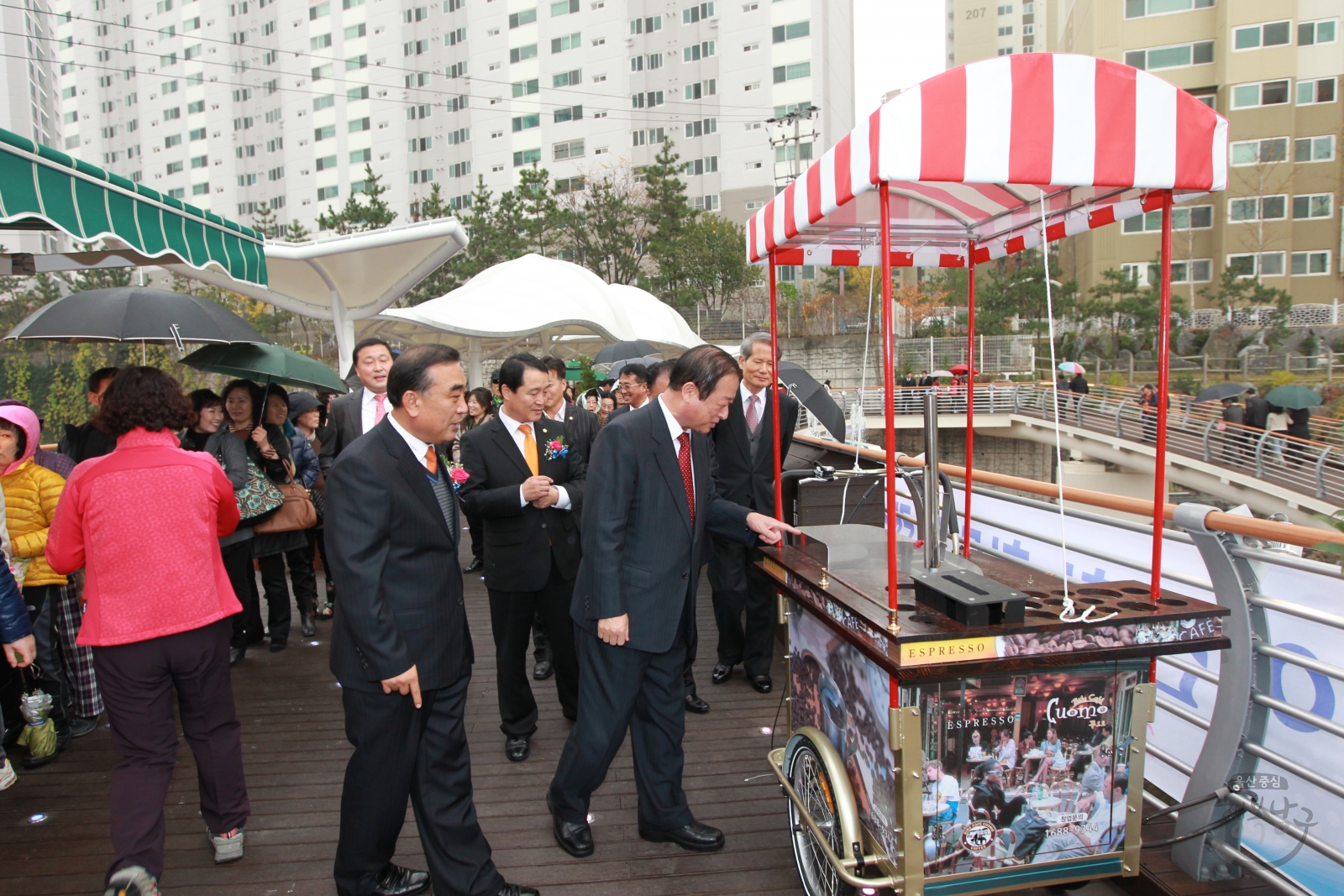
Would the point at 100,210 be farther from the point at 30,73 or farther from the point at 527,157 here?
the point at 30,73

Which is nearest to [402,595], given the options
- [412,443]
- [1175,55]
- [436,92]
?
[412,443]

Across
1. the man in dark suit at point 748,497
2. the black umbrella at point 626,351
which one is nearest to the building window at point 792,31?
the black umbrella at point 626,351

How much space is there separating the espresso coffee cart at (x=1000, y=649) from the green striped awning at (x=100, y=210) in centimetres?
242

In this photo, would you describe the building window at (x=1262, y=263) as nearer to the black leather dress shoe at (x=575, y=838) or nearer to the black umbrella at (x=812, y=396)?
the black umbrella at (x=812, y=396)

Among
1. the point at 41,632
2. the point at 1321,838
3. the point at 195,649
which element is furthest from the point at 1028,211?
the point at 41,632

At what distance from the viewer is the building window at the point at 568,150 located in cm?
4447

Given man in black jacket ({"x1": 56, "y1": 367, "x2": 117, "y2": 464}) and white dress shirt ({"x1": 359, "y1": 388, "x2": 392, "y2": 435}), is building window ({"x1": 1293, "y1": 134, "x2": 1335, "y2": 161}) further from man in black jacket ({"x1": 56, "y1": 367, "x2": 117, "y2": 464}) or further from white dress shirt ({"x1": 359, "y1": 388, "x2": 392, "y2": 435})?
man in black jacket ({"x1": 56, "y1": 367, "x2": 117, "y2": 464})

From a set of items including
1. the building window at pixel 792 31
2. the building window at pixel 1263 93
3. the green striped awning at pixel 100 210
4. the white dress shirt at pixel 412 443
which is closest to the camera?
the white dress shirt at pixel 412 443

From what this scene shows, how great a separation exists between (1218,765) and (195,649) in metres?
3.23

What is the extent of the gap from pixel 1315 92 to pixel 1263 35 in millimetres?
3362

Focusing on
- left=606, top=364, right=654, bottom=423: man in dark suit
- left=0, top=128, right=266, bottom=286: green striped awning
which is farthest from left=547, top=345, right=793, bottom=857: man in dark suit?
left=606, top=364, right=654, bottom=423: man in dark suit

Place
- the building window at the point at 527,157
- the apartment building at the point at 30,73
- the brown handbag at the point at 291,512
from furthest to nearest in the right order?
1. the apartment building at the point at 30,73
2. the building window at the point at 527,157
3. the brown handbag at the point at 291,512

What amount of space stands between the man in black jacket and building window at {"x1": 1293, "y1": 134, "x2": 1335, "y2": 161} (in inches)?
1699

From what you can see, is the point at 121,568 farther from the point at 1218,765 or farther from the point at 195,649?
the point at 1218,765
